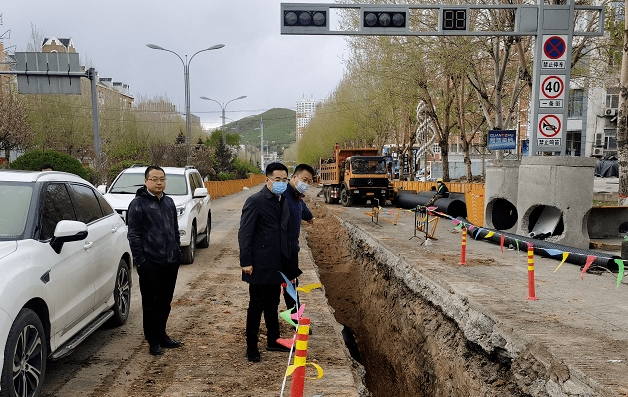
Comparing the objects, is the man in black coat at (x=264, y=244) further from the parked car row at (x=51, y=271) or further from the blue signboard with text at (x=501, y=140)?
the blue signboard with text at (x=501, y=140)

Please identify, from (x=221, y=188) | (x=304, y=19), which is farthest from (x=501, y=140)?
(x=221, y=188)

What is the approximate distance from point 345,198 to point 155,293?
22.0 m

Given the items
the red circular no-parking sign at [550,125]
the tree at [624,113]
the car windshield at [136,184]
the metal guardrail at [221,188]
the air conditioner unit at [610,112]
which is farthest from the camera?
the air conditioner unit at [610,112]

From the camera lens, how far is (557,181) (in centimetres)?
1081

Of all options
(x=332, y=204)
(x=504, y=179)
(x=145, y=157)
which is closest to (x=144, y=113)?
(x=145, y=157)

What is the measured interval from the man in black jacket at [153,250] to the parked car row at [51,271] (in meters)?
0.44

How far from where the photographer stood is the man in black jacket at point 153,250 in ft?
15.6

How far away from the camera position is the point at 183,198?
33.3 feet

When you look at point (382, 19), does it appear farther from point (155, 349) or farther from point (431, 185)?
point (431, 185)

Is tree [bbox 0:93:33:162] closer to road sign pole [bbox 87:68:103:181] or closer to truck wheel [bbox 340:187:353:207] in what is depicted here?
road sign pole [bbox 87:68:103:181]

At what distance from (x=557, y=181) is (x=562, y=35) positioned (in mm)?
3983

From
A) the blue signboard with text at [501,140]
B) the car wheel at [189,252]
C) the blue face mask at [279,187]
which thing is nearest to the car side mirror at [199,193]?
the car wheel at [189,252]

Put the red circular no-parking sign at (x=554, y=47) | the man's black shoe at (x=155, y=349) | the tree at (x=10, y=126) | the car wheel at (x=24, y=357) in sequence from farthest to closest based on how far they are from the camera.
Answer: the tree at (x=10, y=126), the red circular no-parking sign at (x=554, y=47), the man's black shoe at (x=155, y=349), the car wheel at (x=24, y=357)

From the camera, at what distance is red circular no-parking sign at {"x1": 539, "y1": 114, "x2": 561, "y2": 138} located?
12.0 meters
